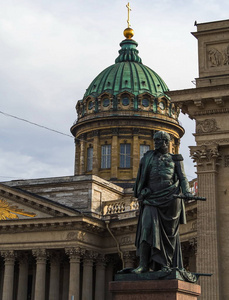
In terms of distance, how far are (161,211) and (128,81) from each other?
187 ft

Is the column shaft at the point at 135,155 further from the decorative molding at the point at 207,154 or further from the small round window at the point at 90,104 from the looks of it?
the decorative molding at the point at 207,154

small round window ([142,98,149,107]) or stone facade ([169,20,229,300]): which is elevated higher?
small round window ([142,98,149,107])

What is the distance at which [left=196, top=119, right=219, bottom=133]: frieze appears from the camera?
26.8 meters

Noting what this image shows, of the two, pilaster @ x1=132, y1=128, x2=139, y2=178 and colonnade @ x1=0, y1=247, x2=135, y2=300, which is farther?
pilaster @ x1=132, y1=128, x2=139, y2=178

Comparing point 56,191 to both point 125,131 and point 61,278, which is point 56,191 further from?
point 125,131

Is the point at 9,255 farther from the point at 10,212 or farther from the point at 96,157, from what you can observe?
the point at 96,157

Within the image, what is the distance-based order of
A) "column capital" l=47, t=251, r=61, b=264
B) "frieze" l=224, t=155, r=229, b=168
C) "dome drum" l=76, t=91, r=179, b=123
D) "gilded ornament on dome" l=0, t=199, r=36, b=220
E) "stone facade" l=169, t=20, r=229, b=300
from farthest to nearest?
"dome drum" l=76, t=91, r=179, b=123, "gilded ornament on dome" l=0, t=199, r=36, b=220, "column capital" l=47, t=251, r=61, b=264, "frieze" l=224, t=155, r=229, b=168, "stone facade" l=169, t=20, r=229, b=300

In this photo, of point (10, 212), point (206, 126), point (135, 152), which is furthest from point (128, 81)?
point (206, 126)

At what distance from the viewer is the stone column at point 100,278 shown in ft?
154

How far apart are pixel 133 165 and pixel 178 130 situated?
315 inches

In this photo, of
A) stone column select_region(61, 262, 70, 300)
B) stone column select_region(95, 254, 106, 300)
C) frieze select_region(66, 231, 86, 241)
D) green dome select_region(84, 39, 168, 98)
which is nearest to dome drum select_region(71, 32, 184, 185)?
green dome select_region(84, 39, 168, 98)

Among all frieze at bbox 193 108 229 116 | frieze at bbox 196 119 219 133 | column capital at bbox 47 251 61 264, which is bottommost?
column capital at bbox 47 251 61 264

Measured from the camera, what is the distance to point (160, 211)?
1248cm

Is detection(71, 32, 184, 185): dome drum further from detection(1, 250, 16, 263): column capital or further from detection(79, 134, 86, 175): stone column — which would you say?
detection(1, 250, 16, 263): column capital
